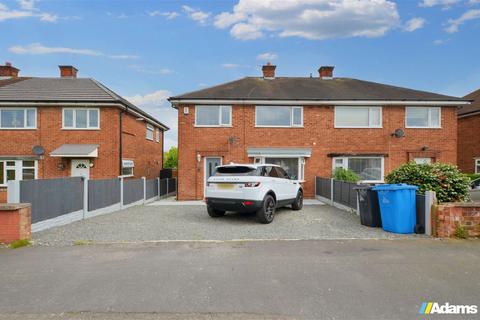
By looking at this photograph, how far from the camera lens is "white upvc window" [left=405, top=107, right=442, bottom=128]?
1488cm

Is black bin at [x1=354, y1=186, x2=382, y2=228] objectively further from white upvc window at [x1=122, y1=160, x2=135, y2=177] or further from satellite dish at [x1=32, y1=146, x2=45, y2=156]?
satellite dish at [x1=32, y1=146, x2=45, y2=156]

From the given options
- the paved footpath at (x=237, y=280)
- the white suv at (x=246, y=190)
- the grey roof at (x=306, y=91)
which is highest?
the grey roof at (x=306, y=91)

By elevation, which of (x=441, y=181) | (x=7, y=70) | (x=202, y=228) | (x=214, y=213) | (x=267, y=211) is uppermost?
(x=7, y=70)

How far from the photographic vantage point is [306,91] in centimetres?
1568

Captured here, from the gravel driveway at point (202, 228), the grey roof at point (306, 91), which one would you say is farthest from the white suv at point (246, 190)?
the grey roof at point (306, 91)

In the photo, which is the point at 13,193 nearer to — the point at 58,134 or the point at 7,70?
the point at 58,134

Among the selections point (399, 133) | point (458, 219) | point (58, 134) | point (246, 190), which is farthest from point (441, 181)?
point (58, 134)

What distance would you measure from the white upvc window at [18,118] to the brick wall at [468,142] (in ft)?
89.3

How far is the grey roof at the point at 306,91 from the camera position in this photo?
47.8ft

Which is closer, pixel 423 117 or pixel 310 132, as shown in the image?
pixel 310 132

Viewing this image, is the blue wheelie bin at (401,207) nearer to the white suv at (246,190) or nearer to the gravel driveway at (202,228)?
the gravel driveway at (202,228)

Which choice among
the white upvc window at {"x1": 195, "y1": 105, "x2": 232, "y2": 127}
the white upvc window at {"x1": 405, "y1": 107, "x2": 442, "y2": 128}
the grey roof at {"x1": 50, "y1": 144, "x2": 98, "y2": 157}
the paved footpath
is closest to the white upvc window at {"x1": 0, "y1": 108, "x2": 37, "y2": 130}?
the grey roof at {"x1": 50, "y1": 144, "x2": 98, "y2": 157}

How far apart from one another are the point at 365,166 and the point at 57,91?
1675 centimetres
